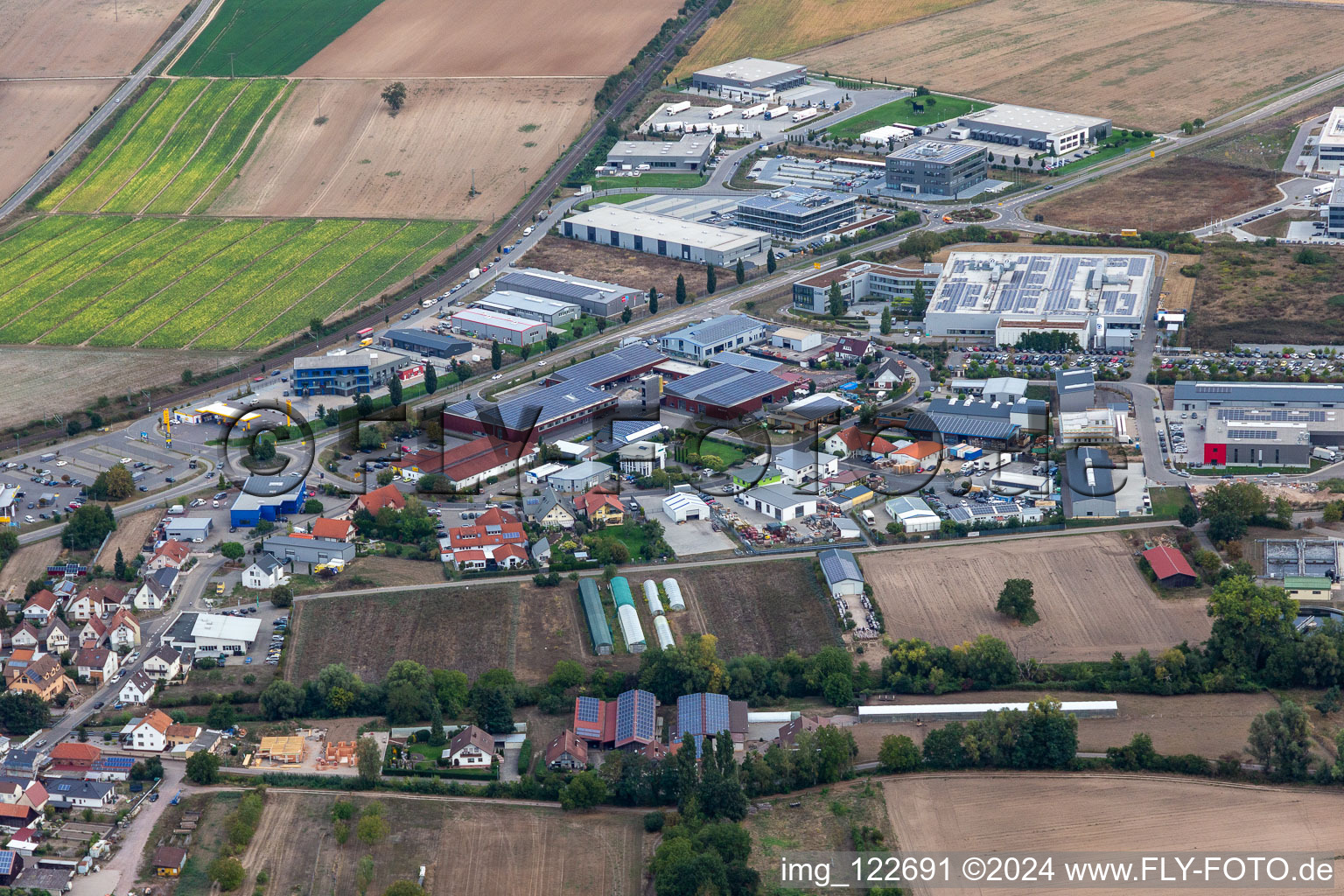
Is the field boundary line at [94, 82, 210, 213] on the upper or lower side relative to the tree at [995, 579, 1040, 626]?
upper

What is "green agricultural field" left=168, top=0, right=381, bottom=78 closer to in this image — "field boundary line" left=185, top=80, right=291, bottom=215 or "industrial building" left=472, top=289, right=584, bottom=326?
"field boundary line" left=185, top=80, right=291, bottom=215

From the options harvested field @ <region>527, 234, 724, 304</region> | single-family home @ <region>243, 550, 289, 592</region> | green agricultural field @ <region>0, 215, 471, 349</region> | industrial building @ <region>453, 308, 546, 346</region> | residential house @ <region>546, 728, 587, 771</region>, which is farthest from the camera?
harvested field @ <region>527, 234, 724, 304</region>

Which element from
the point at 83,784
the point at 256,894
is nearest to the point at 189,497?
the point at 83,784

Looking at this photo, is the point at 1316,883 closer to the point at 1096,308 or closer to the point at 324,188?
the point at 1096,308

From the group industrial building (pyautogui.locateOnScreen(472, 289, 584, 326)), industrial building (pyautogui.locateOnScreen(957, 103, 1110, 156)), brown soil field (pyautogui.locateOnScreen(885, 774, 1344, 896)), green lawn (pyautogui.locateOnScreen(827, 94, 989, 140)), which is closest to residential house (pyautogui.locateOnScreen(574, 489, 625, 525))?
brown soil field (pyautogui.locateOnScreen(885, 774, 1344, 896))

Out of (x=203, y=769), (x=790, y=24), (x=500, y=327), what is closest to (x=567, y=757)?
(x=203, y=769)

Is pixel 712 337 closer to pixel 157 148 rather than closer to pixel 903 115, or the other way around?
pixel 903 115

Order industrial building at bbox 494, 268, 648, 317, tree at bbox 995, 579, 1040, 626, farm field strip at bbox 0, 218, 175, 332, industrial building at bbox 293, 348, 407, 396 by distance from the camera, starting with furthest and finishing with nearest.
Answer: farm field strip at bbox 0, 218, 175, 332 < industrial building at bbox 494, 268, 648, 317 < industrial building at bbox 293, 348, 407, 396 < tree at bbox 995, 579, 1040, 626

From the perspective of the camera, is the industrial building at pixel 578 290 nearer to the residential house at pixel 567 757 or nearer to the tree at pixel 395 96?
the tree at pixel 395 96
